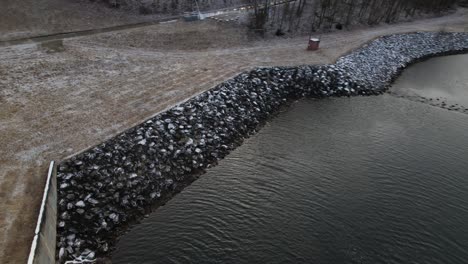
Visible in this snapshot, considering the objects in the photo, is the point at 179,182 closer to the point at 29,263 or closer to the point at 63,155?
the point at 63,155

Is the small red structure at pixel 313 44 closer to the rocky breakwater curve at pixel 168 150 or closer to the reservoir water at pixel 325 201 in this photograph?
the rocky breakwater curve at pixel 168 150

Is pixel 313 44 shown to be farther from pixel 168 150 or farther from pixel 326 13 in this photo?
pixel 168 150

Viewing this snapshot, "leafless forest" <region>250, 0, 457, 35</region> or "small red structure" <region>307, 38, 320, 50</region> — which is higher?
"leafless forest" <region>250, 0, 457, 35</region>

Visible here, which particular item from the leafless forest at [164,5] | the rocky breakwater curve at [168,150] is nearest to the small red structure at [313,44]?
the rocky breakwater curve at [168,150]

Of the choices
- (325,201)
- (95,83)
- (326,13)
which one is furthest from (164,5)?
(325,201)

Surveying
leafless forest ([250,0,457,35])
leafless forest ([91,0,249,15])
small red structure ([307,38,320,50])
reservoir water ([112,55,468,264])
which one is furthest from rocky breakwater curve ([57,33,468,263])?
leafless forest ([91,0,249,15])

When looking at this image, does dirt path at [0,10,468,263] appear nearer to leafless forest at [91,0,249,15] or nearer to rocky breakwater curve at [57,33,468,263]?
rocky breakwater curve at [57,33,468,263]
